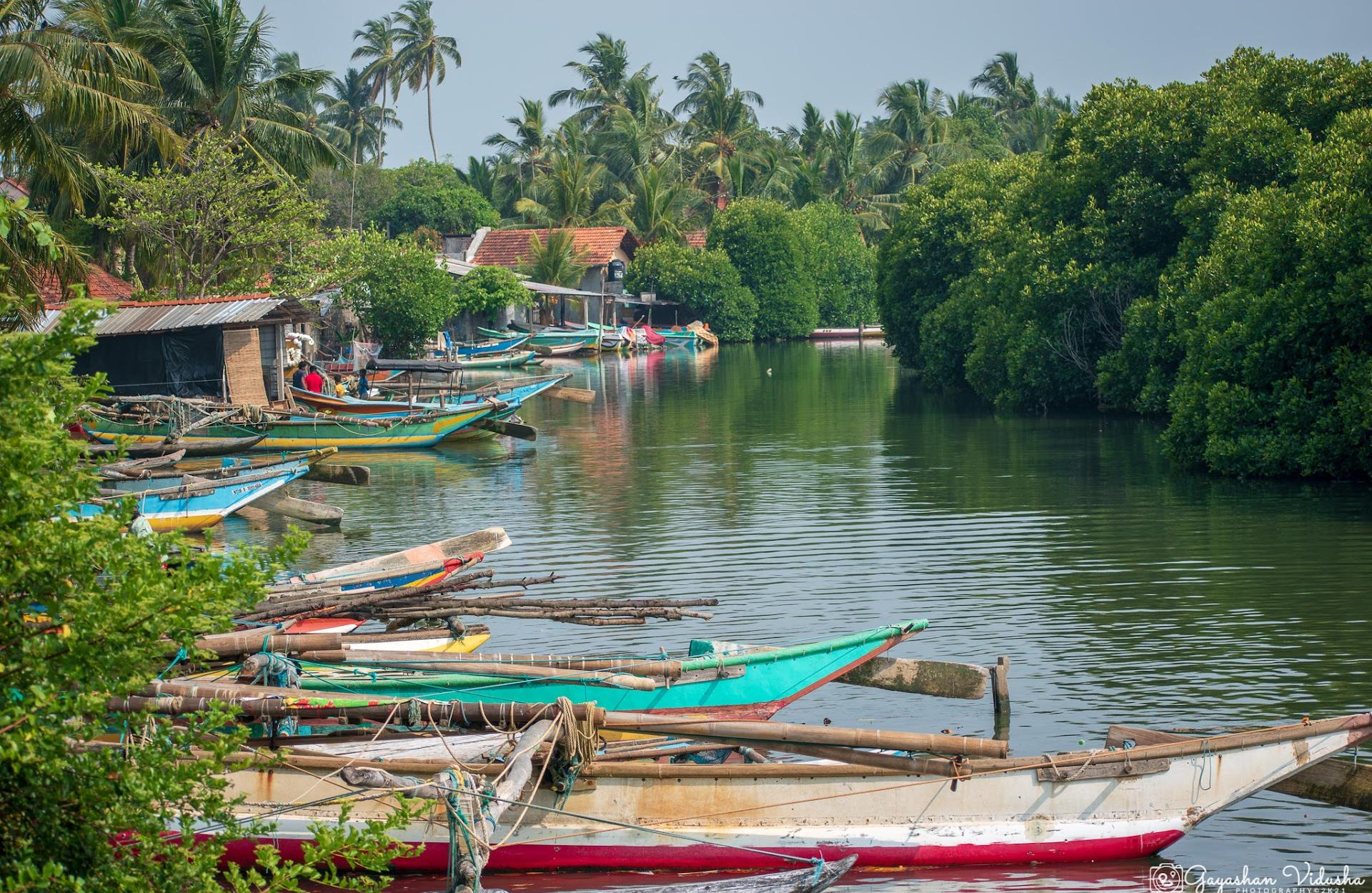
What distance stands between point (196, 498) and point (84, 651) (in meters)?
15.1

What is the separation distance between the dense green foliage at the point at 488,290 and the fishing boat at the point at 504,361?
3.30 meters

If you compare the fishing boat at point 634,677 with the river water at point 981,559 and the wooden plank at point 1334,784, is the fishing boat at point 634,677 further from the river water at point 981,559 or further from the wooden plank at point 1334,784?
the wooden plank at point 1334,784

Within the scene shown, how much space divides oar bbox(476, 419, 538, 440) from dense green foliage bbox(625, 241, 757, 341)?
42.8 m

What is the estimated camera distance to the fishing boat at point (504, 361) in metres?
51.6

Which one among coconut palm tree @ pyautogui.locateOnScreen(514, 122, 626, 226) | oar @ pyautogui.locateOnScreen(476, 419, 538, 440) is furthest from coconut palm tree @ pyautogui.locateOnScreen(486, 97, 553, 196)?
oar @ pyautogui.locateOnScreen(476, 419, 538, 440)

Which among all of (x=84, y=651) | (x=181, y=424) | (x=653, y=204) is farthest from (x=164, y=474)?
(x=653, y=204)

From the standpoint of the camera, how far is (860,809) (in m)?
9.61

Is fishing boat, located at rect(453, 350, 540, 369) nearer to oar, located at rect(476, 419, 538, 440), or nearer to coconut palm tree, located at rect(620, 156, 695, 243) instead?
oar, located at rect(476, 419, 538, 440)

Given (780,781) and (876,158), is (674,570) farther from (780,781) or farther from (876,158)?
(876,158)

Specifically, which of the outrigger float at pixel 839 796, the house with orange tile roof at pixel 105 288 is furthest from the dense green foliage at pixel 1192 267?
the house with orange tile roof at pixel 105 288

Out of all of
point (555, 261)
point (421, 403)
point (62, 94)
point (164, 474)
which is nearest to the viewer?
point (62, 94)

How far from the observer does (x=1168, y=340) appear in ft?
96.2

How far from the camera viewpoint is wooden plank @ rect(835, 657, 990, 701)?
12102 millimetres

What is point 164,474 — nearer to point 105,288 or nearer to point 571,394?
point 105,288
